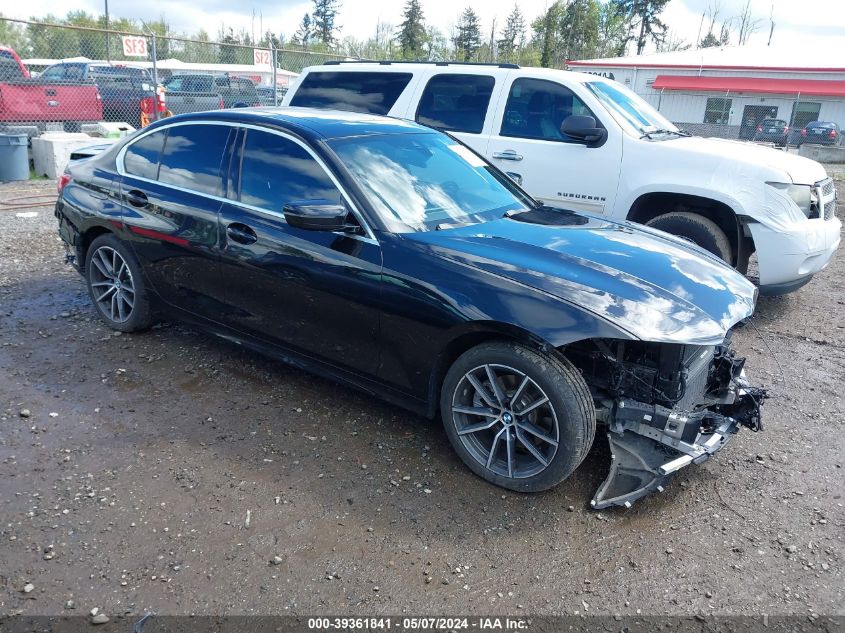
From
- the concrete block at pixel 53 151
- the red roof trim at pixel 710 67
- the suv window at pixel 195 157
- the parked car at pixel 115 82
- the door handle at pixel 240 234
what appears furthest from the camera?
the red roof trim at pixel 710 67

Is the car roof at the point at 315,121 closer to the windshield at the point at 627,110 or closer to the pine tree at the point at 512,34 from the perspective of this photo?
the windshield at the point at 627,110

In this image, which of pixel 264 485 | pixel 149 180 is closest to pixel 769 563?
pixel 264 485

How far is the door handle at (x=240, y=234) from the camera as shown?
3.90m

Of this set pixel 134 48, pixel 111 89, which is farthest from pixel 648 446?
pixel 111 89

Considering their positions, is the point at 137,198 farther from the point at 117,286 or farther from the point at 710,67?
the point at 710,67

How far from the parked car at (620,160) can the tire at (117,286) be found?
341cm

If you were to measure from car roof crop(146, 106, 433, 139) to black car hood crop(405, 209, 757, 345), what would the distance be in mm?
965

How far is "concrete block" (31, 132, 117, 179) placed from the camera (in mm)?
11602

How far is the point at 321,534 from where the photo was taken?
2.93 meters

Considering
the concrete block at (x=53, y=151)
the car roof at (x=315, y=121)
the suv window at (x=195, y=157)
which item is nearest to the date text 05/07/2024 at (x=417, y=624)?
the car roof at (x=315, y=121)

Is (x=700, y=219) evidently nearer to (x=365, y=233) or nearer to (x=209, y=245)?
(x=365, y=233)

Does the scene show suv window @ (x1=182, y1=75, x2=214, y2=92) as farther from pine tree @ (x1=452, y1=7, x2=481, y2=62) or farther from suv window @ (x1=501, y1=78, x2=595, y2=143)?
pine tree @ (x1=452, y1=7, x2=481, y2=62)

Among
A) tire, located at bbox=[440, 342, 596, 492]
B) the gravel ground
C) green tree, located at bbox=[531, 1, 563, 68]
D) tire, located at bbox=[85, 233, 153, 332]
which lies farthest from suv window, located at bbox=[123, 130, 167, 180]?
green tree, located at bbox=[531, 1, 563, 68]

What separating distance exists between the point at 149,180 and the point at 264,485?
8.18 feet
